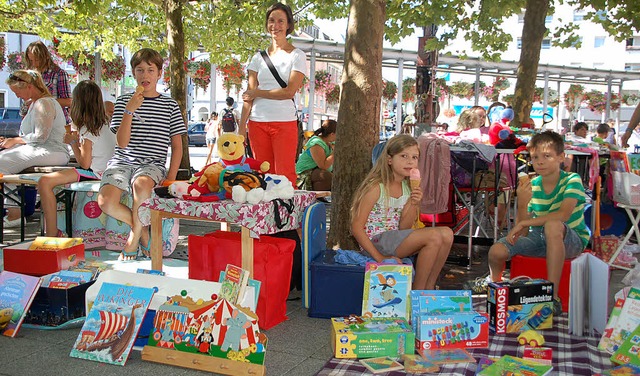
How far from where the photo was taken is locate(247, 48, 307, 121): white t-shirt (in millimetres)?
5074

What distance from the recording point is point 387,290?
12.1ft

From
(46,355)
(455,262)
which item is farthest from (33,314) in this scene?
(455,262)

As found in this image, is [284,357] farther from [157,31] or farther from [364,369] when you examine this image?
[157,31]

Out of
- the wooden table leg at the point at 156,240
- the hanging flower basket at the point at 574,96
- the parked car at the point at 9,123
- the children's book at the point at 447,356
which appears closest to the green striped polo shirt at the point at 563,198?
the children's book at the point at 447,356

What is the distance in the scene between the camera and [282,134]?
511cm

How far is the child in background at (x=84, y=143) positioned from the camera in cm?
568

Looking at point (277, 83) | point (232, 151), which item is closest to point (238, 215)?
point (232, 151)

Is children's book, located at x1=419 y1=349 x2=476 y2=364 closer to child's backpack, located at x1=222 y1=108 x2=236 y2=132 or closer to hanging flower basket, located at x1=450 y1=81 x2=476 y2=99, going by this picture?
child's backpack, located at x1=222 y1=108 x2=236 y2=132

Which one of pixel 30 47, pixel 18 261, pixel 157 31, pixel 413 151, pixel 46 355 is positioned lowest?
pixel 46 355

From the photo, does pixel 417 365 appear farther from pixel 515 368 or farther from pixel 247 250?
pixel 247 250

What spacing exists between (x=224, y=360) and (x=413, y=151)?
6.43ft

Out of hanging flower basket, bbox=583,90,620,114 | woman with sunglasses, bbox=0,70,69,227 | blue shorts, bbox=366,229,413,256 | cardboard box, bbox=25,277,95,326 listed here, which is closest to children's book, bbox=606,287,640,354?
blue shorts, bbox=366,229,413,256

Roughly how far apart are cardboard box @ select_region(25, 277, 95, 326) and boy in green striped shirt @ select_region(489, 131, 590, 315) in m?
2.85

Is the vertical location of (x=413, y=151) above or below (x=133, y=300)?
above
